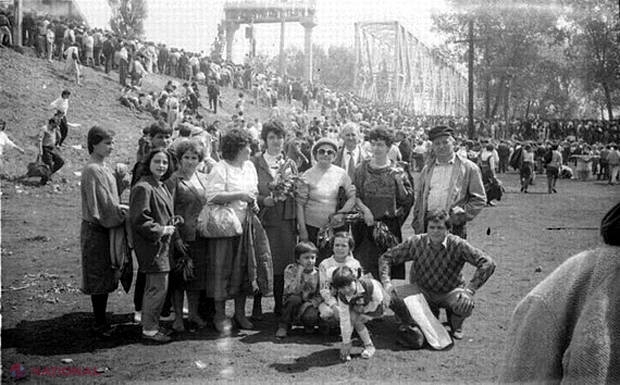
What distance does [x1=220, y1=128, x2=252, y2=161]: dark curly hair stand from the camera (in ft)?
17.4

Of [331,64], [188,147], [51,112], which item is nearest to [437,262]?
[188,147]

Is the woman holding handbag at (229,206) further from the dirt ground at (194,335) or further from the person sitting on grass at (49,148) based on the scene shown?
the person sitting on grass at (49,148)

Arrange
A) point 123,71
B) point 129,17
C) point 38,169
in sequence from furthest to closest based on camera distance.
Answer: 1. point 129,17
2. point 123,71
3. point 38,169

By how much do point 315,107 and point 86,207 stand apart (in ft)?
107

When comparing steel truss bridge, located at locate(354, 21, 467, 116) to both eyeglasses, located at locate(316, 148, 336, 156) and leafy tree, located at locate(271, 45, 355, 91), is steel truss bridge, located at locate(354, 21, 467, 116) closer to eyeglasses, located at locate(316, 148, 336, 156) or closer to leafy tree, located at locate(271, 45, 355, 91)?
leafy tree, located at locate(271, 45, 355, 91)

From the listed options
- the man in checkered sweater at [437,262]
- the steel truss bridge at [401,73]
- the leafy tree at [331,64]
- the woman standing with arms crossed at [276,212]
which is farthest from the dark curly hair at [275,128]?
the leafy tree at [331,64]

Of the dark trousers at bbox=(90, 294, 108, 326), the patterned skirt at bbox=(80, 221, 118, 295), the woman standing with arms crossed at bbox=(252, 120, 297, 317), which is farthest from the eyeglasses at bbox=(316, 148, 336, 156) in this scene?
the dark trousers at bbox=(90, 294, 108, 326)

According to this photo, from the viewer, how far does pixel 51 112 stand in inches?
659

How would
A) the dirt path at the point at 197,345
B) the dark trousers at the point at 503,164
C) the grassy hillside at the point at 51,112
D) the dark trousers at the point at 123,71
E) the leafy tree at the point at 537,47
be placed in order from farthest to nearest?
the leafy tree at the point at 537,47, the dark trousers at the point at 503,164, the dark trousers at the point at 123,71, the grassy hillside at the point at 51,112, the dirt path at the point at 197,345

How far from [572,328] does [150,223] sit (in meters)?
3.94

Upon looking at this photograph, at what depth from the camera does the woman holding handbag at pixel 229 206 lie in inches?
207

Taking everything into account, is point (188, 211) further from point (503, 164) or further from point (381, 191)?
point (503, 164)

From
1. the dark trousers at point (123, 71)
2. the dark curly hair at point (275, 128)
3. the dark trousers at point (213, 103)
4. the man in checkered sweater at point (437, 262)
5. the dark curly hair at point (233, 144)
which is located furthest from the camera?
the dark trousers at point (213, 103)

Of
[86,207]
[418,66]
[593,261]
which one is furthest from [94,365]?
[418,66]
